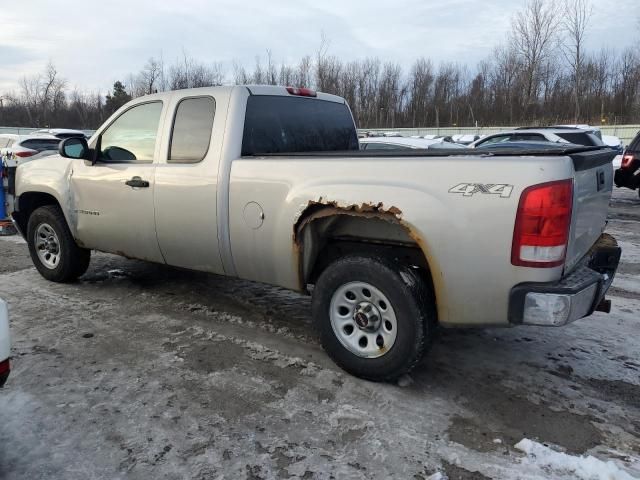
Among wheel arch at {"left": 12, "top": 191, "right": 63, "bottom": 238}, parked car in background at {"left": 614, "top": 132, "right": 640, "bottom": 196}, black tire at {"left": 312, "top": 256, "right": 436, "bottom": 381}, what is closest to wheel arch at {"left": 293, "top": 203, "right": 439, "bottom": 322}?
black tire at {"left": 312, "top": 256, "right": 436, "bottom": 381}

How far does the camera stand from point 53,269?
5.67 m

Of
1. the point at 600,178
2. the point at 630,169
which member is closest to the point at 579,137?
the point at 630,169

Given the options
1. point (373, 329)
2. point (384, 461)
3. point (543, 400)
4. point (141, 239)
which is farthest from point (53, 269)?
point (543, 400)

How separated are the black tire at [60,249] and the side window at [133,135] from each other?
0.98m

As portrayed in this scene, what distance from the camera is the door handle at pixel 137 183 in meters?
4.57

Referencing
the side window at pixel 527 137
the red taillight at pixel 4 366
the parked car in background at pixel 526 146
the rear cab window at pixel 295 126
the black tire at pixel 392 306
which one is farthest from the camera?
the side window at pixel 527 137

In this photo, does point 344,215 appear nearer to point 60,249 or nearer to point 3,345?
point 3,345

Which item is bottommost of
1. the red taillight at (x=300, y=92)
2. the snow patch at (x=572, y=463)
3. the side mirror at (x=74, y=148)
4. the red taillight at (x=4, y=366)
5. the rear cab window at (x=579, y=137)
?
the snow patch at (x=572, y=463)

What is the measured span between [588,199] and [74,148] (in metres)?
4.37

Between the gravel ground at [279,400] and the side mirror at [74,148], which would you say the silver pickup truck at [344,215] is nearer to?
the side mirror at [74,148]

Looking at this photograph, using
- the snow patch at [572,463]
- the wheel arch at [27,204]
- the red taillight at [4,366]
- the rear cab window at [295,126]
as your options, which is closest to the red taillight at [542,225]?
the snow patch at [572,463]

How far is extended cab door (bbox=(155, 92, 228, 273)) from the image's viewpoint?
416 centimetres

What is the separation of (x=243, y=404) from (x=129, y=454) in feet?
2.41

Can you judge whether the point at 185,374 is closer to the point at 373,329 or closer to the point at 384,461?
the point at 373,329
